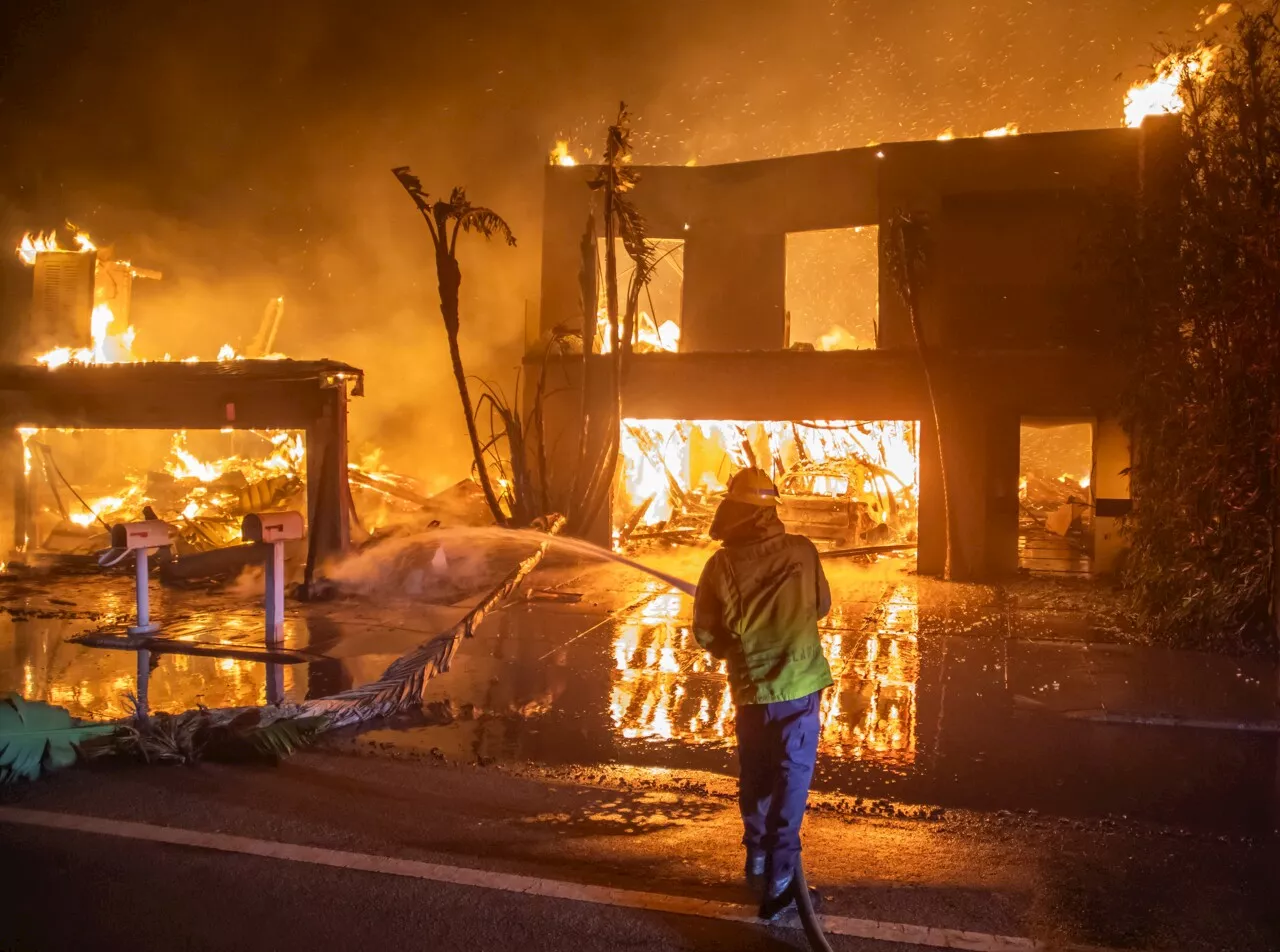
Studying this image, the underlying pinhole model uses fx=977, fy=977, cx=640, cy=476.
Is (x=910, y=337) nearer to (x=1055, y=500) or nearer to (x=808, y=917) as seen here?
(x=1055, y=500)

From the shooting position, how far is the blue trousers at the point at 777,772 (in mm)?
3957

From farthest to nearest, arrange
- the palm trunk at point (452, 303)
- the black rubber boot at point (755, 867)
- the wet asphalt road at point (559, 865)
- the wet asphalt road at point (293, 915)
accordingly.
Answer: the palm trunk at point (452, 303)
the black rubber boot at point (755, 867)
the wet asphalt road at point (559, 865)
the wet asphalt road at point (293, 915)

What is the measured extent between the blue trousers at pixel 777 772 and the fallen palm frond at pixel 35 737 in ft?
13.5

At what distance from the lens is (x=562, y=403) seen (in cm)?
1605

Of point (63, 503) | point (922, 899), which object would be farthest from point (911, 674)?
A: point (63, 503)

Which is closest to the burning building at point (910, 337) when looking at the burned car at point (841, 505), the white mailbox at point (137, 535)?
the burned car at point (841, 505)

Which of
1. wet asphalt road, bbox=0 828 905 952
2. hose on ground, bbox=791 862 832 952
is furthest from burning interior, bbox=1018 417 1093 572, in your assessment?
wet asphalt road, bbox=0 828 905 952

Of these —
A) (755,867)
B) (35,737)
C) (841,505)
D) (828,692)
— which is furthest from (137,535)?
(841,505)

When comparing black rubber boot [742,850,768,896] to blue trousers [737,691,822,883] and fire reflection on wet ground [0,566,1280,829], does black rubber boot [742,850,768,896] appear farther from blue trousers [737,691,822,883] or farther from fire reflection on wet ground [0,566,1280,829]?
fire reflection on wet ground [0,566,1280,829]

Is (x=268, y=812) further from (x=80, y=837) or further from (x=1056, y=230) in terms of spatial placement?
(x=1056, y=230)

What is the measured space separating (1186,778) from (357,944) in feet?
15.7

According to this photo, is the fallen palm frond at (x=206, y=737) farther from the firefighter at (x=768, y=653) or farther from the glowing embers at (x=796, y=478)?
the glowing embers at (x=796, y=478)

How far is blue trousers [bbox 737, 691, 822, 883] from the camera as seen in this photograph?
3.96 meters

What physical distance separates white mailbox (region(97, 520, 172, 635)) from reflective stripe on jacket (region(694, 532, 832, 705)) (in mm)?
6752
